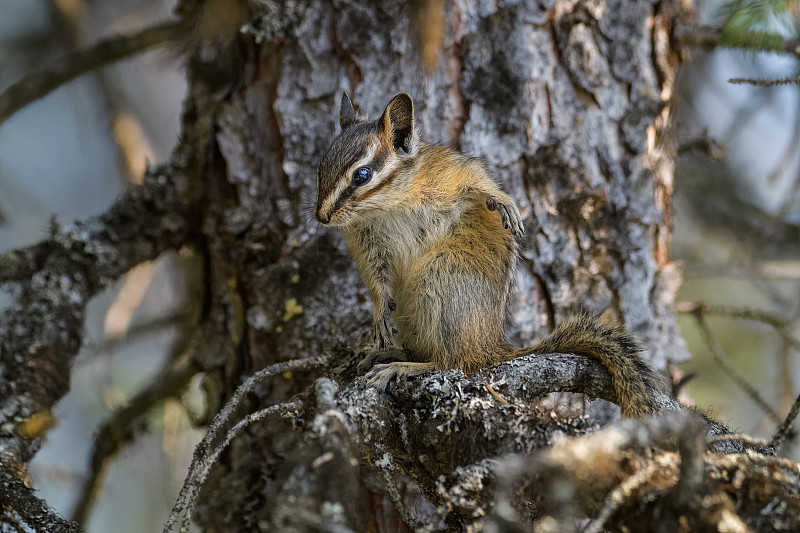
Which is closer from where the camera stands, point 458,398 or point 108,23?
point 458,398

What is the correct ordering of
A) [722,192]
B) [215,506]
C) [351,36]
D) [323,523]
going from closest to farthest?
[323,523] → [215,506] → [351,36] → [722,192]

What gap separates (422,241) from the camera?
212 cm

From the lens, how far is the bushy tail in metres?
1.50

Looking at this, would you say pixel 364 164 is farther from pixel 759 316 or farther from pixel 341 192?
pixel 759 316

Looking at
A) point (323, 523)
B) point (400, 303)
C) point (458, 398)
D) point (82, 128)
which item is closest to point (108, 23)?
point (82, 128)

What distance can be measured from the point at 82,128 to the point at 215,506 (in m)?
1.92

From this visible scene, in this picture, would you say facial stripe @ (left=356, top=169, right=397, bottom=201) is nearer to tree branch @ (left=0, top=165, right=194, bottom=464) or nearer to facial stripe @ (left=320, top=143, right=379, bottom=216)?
facial stripe @ (left=320, top=143, right=379, bottom=216)

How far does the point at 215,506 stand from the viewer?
2146mm

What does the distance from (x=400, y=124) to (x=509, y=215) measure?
444 mm

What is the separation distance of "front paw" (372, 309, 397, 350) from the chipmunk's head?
0.30 meters

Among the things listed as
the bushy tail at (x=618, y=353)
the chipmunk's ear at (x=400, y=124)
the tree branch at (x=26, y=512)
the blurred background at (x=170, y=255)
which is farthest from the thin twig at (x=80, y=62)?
the bushy tail at (x=618, y=353)

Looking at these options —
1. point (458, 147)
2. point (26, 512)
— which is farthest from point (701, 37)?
point (26, 512)

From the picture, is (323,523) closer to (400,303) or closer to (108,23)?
(400,303)

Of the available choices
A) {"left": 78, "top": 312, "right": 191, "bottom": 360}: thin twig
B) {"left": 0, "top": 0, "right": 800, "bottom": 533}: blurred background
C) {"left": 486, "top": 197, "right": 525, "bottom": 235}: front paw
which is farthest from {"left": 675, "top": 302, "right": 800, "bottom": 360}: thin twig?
{"left": 78, "top": 312, "right": 191, "bottom": 360}: thin twig
